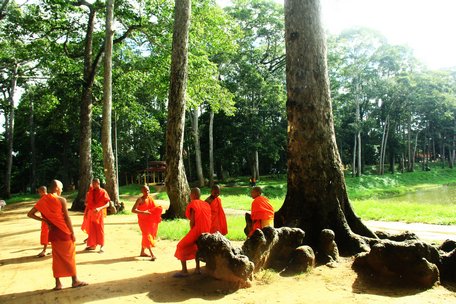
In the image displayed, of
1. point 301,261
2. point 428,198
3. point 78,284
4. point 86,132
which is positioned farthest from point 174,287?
point 428,198

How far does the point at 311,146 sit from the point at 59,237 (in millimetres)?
4943

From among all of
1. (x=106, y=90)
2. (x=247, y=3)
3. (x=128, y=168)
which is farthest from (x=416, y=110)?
(x=106, y=90)

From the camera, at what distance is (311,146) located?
7.34m

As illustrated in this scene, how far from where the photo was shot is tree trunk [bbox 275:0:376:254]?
7207 mm

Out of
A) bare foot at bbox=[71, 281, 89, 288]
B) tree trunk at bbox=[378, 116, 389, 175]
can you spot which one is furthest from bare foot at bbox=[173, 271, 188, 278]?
tree trunk at bbox=[378, 116, 389, 175]

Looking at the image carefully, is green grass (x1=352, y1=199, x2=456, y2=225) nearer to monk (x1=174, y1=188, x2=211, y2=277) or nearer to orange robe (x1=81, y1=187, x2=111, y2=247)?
monk (x1=174, y1=188, x2=211, y2=277)

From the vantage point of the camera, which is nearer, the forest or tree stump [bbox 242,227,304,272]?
tree stump [bbox 242,227,304,272]

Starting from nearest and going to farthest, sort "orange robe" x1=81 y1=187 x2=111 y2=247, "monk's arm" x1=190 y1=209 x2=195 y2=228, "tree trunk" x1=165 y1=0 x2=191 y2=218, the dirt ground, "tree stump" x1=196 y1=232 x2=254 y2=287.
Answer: the dirt ground < "tree stump" x1=196 y1=232 x2=254 y2=287 < "monk's arm" x1=190 y1=209 x2=195 y2=228 < "orange robe" x1=81 y1=187 x2=111 y2=247 < "tree trunk" x1=165 y1=0 x2=191 y2=218

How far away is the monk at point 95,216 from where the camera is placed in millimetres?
8891

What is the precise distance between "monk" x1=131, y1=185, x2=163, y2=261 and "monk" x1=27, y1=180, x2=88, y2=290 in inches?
75.3

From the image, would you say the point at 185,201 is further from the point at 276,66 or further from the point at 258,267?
the point at 276,66

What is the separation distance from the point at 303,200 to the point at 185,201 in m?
6.88

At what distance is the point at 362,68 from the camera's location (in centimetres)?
3716

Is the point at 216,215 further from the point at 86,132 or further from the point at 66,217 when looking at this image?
the point at 86,132
